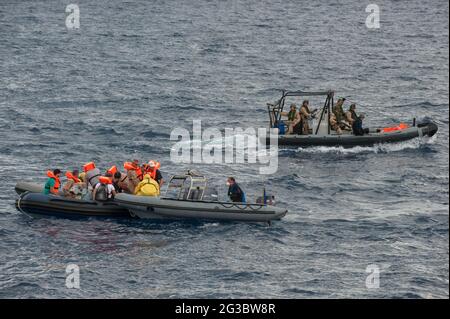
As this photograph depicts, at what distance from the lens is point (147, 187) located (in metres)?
32.9

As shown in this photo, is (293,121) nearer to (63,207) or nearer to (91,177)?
(91,177)

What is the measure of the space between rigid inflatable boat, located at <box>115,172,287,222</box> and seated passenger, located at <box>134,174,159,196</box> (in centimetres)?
26

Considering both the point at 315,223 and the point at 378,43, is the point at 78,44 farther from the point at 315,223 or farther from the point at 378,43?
the point at 315,223

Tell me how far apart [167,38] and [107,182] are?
4488cm

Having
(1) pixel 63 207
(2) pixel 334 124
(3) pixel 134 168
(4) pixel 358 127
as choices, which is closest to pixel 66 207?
(1) pixel 63 207

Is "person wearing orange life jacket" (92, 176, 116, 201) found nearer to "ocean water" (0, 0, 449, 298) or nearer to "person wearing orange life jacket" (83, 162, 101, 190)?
"person wearing orange life jacket" (83, 162, 101, 190)

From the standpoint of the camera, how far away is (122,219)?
33312 mm

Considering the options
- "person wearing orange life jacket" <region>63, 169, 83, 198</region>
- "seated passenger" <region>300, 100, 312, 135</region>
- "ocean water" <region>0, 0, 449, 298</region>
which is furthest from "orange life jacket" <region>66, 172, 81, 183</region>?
"seated passenger" <region>300, 100, 312, 135</region>

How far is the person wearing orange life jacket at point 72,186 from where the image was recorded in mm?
33438

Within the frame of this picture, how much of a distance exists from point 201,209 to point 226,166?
7.95 m

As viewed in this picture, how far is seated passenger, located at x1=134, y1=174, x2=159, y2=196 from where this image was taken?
3291 centimetres

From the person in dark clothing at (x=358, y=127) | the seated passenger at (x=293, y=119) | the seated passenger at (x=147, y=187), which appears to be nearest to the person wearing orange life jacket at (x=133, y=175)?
the seated passenger at (x=147, y=187)

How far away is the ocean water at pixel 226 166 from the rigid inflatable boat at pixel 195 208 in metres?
0.40
